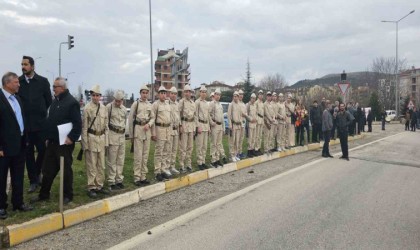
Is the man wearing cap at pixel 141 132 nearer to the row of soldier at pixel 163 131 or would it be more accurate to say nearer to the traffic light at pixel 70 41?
the row of soldier at pixel 163 131

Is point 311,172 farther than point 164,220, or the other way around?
point 311,172

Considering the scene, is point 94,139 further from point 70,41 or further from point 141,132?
point 70,41

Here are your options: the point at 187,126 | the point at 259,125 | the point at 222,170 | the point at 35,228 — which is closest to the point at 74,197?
the point at 35,228

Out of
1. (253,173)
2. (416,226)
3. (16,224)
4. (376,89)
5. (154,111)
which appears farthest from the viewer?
(376,89)

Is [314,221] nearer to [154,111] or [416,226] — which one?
[416,226]

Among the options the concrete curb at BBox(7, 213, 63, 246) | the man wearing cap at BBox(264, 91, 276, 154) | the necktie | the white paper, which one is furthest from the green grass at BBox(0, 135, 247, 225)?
the man wearing cap at BBox(264, 91, 276, 154)

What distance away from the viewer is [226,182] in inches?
369

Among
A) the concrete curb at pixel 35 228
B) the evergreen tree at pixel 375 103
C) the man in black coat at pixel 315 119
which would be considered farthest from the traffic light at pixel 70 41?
the evergreen tree at pixel 375 103

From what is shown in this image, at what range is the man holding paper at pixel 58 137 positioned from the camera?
6699 mm

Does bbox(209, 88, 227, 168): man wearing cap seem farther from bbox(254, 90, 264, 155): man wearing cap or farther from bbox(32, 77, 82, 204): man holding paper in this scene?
bbox(32, 77, 82, 204): man holding paper

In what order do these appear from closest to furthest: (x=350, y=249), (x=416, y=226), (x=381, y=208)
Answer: (x=350, y=249) → (x=416, y=226) → (x=381, y=208)

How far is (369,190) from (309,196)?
1.61 m

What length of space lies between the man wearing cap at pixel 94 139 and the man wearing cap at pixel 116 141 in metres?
0.32

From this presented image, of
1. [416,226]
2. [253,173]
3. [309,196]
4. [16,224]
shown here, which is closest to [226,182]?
[253,173]
